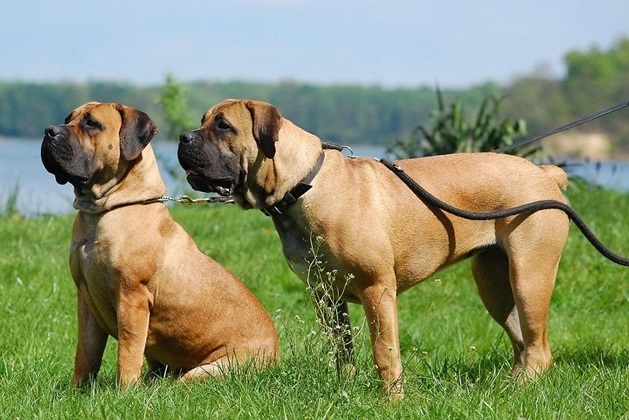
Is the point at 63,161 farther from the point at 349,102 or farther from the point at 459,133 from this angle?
the point at 349,102

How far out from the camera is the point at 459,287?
336 inches

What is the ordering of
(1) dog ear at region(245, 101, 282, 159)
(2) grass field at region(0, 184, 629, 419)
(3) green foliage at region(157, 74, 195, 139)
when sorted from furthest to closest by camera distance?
(3) green foliage at region(157, 74, 195, 139) → (1) dog ear at region(245, 101, 282, 159) → (2) grass field at region(0, 184, 629, 419)

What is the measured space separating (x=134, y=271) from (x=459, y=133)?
8.83 metres

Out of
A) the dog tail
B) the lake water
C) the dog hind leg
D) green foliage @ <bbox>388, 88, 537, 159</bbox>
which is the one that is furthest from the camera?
green foliage @ <bbox>388, 88, 537, 159</bbox>

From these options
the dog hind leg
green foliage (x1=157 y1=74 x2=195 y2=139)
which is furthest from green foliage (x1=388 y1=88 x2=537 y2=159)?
the dog hind leg

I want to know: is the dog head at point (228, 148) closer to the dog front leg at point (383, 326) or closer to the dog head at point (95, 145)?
the dog head at point (95, 145)

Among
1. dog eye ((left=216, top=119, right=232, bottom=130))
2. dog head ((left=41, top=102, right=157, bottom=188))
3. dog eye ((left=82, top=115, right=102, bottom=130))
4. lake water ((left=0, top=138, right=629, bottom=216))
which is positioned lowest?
lake water ((left=0, top=138, right=629, bottom=216))

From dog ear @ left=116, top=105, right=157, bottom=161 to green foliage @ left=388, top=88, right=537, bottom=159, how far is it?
8296 mm

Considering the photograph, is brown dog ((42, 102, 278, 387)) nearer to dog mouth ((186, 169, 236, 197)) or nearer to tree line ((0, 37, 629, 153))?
dog mouth ((186, 169, 236, 197))

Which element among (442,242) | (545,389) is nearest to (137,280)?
(442,242)

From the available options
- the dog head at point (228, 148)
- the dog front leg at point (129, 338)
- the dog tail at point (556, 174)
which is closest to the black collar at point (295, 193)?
the dog head at point (228, 148)

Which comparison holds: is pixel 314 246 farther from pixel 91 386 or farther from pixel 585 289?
pixel 585 289

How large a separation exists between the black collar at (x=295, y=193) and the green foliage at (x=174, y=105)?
9.08 meters

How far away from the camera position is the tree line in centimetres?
2515
